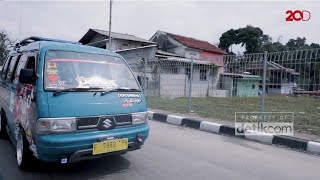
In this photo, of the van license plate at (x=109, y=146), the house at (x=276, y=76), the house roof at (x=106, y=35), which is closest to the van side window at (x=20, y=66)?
the van license plate at (x=109, y=146)

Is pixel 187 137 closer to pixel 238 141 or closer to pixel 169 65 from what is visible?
pixel 238 141

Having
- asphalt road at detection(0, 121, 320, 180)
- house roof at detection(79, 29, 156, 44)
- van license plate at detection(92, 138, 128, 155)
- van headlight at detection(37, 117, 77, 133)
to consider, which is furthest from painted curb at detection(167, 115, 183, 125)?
house roof at detection(79, 29, 156, 44)

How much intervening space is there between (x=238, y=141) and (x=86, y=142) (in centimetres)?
407

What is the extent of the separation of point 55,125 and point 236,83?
22.2 feet

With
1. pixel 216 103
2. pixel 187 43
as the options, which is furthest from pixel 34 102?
pixel 187 43

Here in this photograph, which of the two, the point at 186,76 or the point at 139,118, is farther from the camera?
the point at 186,76

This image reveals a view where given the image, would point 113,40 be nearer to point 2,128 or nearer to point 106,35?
point 106,35

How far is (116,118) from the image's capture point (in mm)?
3871

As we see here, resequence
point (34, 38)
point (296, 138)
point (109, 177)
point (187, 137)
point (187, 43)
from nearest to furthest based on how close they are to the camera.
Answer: point (109, 177), point (34, 38), point (296, 138), point (187, 137), point (187, 43)

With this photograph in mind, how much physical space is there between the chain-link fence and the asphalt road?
6.38 feet

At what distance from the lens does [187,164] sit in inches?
A: 179

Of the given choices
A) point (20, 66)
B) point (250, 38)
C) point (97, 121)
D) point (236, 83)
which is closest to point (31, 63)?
point (20, 66)

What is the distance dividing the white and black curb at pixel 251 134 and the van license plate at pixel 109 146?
386 centimetres

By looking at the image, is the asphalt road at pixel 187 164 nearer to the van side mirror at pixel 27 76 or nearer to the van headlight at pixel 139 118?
the van headlight at pixel 139 118
